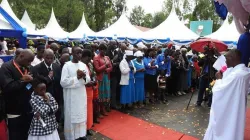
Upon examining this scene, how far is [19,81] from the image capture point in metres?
3.26

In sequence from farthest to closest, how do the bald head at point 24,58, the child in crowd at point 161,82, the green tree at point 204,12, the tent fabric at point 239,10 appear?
the green tree at point 204,12, the child in crowd at point 161,82, the bald head at point 24,58, the tent fabric at point 239,10

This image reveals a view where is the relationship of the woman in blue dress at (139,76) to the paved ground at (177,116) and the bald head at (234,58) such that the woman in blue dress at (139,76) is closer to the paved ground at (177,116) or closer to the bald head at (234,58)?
the paved ground at (177,116)

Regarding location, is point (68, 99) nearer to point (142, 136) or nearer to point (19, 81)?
point (19, 81)

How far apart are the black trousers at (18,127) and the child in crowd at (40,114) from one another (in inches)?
6.0

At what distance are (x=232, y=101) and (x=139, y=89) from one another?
443 cm

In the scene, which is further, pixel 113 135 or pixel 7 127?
pixel 113 135

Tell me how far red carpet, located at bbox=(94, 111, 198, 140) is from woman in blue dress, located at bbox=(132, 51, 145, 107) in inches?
43.9

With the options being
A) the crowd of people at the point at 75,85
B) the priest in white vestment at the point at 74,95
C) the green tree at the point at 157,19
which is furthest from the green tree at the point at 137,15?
the priest in white vestment at the point at 74,95

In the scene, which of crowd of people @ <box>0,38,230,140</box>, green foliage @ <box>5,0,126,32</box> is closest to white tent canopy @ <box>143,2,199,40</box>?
crowd of people @ <box>0,38,230,140</box>

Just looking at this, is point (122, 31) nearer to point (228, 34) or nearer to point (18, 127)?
point (228, 34)

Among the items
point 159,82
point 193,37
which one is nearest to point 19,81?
point 159,82

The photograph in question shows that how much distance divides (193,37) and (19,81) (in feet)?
42.4

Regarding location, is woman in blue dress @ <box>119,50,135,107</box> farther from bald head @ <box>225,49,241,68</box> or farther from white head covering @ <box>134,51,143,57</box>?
bald head @ <box>225,49,241,68</box>

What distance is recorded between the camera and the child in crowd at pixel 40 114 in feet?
11.2
